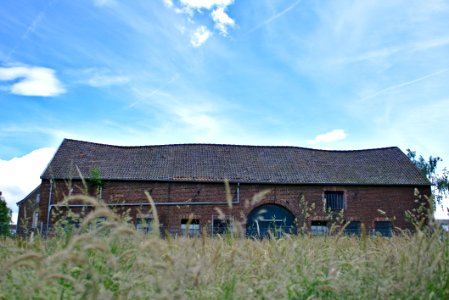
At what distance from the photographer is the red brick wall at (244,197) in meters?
27.5

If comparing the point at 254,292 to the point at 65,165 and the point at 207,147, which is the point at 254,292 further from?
the point at 207,147

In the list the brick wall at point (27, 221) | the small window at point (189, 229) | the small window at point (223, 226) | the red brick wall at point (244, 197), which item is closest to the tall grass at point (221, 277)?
the small window at point (189, 229)

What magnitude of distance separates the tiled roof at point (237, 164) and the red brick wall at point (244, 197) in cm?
47

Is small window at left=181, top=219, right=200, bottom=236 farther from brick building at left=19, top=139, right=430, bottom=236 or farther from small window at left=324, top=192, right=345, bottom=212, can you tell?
small window at left=324, top=192, right=345, bottom=212

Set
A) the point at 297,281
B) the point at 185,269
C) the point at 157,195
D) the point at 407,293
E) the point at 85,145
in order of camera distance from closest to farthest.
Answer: the point at 185,269
the point at 407,293
the point at 297,281
the point at 157,195
the point at 85,145

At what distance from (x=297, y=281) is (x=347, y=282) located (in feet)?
1.22

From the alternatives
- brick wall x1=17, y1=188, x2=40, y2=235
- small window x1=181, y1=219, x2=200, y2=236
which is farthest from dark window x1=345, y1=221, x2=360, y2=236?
brick wall x1=17, y1=188, x2=40, y2=235

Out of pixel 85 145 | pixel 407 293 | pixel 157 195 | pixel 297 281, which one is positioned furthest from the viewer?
pixel 85 145

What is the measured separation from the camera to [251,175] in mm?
29719

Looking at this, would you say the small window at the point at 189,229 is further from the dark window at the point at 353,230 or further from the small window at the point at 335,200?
the small window at the point at 335,200

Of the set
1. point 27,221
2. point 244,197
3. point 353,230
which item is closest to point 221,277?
point 27,221

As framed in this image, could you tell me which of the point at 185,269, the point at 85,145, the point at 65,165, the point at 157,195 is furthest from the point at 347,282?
the point at 85,145

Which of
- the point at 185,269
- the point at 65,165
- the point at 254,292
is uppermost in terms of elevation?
the point at 65,165

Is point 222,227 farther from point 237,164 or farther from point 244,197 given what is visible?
point 237,164
